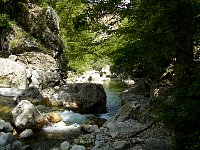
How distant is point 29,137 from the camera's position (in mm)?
12688

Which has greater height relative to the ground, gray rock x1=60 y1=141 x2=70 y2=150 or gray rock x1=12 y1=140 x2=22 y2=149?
gray rock x1=60 y1=141 x2=70 y2=150

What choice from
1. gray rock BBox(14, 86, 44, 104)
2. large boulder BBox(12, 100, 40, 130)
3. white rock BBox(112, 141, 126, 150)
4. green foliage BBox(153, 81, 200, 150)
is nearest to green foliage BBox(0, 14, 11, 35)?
gray rock BBox(14, 86, 44, 104)

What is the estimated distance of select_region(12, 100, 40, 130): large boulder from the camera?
44.0 ft

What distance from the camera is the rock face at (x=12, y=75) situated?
21.6 m

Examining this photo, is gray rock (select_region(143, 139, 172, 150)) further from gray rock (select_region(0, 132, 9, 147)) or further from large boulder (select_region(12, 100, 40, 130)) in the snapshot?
large boulder (select_region(12, 100, 40, 130))

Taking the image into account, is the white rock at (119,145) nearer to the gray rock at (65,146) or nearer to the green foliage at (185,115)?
the gray rock at (65,146)

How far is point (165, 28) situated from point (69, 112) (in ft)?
34.2

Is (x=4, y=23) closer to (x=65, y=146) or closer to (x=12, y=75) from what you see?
(x=12, y=75)

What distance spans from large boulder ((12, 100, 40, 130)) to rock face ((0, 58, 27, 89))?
7586 mm

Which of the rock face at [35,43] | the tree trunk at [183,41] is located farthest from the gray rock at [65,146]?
the rock face at [35,43]

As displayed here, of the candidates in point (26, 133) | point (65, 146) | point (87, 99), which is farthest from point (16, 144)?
point (87, 99)

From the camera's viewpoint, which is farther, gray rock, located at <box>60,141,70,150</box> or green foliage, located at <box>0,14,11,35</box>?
green foliage, located at <box>0,14,11,35</box>

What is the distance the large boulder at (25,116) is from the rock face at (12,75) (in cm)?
759

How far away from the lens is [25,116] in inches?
538
